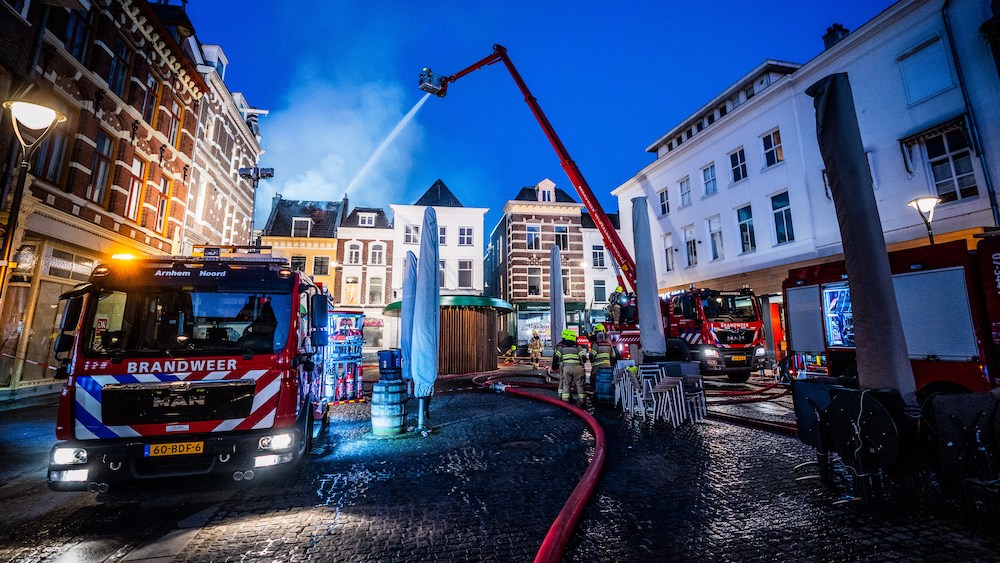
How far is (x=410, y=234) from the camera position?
2886 cm

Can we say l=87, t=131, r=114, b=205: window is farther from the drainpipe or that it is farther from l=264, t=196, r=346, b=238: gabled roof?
the drainpipe

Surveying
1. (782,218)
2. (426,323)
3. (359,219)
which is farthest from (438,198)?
(426,323)

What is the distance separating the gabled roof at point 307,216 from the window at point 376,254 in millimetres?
2963

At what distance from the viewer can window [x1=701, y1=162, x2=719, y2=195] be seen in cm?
1905

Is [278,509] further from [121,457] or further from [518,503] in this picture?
[518,503]

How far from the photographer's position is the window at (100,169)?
11.4m

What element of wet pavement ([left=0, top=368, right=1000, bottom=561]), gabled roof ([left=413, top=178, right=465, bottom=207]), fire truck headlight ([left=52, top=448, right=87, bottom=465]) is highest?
gabled roof ([left=413, top=178, right=465, bottom=207])

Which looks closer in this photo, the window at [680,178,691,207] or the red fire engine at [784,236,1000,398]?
the red fire engine at [784,236,1000,398]

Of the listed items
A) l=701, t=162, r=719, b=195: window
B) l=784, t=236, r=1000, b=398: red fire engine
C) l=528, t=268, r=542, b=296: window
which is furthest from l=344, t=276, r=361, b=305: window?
l=784, t=236, r=1000, b=398: red fire engine

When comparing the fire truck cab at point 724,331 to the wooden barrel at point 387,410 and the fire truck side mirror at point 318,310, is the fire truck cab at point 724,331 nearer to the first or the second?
the wooden barrel at point 387,410

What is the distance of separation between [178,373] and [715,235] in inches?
820

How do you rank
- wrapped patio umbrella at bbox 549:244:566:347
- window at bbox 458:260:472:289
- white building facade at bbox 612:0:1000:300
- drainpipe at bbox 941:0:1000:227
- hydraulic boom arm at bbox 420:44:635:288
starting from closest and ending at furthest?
drainpipe at bbox 941:0:1000:227 → white building facade at bbox 612:0:1000:300 → wrapped patio umbrella at bbox 549:244:566:347 → hydraulic boom arm at bbox 420:44:635:288 → window at bbox 458:260:472:289

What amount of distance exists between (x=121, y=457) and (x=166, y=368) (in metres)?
0.89

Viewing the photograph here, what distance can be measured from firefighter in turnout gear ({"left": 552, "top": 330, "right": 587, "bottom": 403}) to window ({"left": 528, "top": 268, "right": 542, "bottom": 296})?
789 inches
